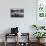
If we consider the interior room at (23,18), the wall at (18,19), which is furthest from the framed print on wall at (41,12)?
the wall at (18,19)

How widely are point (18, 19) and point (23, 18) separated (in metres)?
0.23

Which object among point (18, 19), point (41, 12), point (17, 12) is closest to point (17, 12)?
point (17, 12)

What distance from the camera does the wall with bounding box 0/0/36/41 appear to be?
7066mm

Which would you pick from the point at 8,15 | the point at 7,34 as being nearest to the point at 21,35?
the point at 7,34

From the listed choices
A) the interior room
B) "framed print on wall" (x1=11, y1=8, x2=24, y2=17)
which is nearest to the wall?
the interior room

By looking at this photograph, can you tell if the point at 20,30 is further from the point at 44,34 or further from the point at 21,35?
the point at 44,34

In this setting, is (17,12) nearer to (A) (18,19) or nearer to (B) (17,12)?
(B) (17,12)

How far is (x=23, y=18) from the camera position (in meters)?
7.12

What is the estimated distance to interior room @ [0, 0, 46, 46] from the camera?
7.07m

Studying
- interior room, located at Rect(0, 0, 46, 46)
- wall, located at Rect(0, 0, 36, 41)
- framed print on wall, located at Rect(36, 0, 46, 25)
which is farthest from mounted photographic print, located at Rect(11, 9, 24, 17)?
framed print on wall, located at Rect(36, 0, 46, 25)

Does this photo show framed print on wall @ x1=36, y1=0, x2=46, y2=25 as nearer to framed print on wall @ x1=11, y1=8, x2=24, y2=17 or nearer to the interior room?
the interior room

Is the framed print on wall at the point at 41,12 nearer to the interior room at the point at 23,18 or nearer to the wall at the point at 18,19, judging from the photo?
the interior room at the point at 23,18

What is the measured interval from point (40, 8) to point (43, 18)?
47 cm

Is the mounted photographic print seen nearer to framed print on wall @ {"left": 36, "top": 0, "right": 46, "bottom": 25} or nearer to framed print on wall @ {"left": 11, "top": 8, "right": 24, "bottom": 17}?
framed print on wall @ {"left": 11, "top": 8, "right": 24, "bottom": 17}
